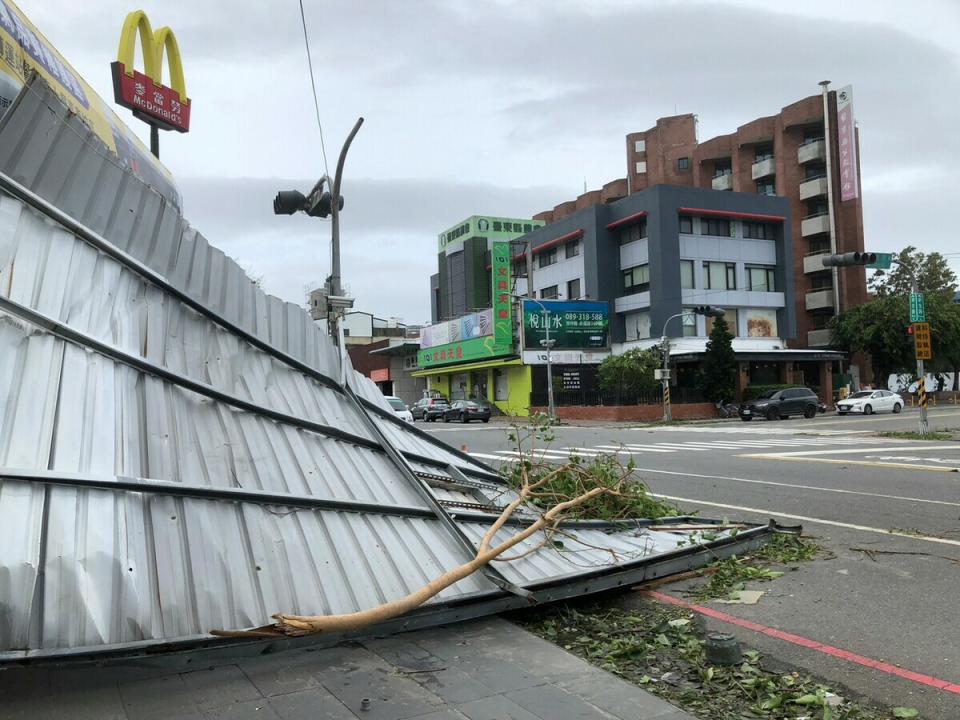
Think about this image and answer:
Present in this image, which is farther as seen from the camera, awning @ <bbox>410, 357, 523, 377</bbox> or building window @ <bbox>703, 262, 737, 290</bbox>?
building window @ <bbox>703, 262, 737, 290</bbox>

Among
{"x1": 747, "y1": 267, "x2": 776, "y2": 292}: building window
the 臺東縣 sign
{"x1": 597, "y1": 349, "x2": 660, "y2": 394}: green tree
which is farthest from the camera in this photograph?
{"x1": 747, "y1": 267, "x2": 776, "y2": 292}: building window

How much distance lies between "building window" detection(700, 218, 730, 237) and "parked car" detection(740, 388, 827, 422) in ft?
45.6

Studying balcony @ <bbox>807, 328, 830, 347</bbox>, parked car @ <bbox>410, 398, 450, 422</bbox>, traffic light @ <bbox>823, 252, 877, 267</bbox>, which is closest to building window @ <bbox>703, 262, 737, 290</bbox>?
→ balcony @ <bbox>807, 328, 830, 347</bbox>

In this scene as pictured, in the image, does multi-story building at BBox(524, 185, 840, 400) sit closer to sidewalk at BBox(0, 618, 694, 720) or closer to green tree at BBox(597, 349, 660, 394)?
green tree at BBox(597, 349, 660, 394)

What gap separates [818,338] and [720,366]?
1774 centimetres

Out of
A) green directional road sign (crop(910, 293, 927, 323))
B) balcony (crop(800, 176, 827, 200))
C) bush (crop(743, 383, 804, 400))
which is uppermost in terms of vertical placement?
balcony (crop(800, 176, 827, 200))

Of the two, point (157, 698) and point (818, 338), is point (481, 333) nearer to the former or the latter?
point (818, 338)

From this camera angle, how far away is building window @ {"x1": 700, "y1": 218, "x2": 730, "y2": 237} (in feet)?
159

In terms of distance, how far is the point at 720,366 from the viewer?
135 ft

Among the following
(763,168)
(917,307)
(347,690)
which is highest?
(763,168)

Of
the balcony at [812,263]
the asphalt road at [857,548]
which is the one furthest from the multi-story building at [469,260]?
the asphalt road at [857,548]

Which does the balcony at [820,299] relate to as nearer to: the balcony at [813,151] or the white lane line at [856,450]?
the balcony at [813,151]

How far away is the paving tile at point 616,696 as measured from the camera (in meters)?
3.91

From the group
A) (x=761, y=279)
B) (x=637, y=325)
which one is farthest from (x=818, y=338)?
(x=637, y=325)
